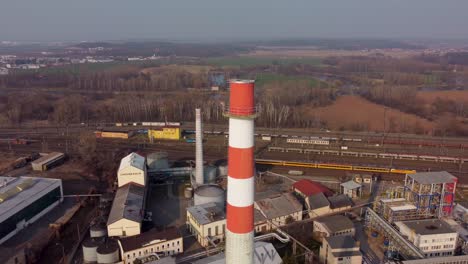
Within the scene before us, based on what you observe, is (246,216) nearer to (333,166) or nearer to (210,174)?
(210,174)

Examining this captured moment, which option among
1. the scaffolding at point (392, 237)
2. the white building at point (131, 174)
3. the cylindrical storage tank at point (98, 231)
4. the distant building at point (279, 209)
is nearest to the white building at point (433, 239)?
the scaffolding at point (392, 237)

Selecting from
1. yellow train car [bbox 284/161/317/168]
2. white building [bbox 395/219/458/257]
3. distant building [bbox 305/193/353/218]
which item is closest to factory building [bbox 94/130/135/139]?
yellow train car [bbox 284/161/317/168]

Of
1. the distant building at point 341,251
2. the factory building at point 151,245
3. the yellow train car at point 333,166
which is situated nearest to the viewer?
the distant building at point 341,251

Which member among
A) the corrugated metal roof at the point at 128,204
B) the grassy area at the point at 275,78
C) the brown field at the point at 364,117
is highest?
the grassy area at the point at 275,78

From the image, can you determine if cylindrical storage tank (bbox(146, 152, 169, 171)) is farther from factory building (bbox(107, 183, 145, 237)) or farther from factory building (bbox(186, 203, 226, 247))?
factory building (bbox(186, 203, 226, 247))

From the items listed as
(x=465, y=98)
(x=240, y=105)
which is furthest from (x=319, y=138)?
(x=465, y=98)

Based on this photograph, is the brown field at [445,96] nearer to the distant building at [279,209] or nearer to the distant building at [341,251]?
the distant building at [279,209]
